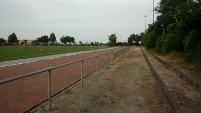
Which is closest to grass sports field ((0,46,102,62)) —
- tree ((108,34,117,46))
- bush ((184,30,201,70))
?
bush ((184,30,201,70))

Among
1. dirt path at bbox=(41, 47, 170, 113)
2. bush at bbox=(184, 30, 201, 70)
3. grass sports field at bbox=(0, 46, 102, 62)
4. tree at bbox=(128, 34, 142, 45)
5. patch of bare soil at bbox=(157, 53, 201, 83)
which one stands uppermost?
tree at bbox=(128, 34, 142, 45)

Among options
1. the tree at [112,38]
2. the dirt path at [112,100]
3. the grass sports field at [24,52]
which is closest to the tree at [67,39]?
the tree at [112,38]

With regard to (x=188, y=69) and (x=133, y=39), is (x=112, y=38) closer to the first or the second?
(x=133, y=39)

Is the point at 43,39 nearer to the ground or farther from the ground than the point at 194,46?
farther from the ground

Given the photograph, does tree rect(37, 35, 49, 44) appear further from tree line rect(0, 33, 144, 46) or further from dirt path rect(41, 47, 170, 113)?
dirt path rect(41, 47, 170, 113)

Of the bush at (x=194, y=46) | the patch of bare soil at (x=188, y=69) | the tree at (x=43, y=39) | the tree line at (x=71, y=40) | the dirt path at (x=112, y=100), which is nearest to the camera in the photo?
the dirt path at (x=112, y=100)

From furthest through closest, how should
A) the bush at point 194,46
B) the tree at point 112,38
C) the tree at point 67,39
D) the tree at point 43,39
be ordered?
the tree at point 67,39 → the tree at point 43,39 → the tree at point 112,38 → the bush at point 194,46

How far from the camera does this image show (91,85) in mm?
8625

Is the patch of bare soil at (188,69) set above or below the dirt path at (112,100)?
above

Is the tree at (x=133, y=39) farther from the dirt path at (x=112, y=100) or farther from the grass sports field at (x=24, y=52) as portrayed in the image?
the dirt path at (x=112, y=100)

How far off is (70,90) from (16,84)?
1930 mm

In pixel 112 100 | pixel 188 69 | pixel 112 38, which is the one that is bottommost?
pixel 112 100

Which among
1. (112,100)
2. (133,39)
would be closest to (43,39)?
(133,39)

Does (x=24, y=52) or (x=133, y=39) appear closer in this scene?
(x=24, y=52)
